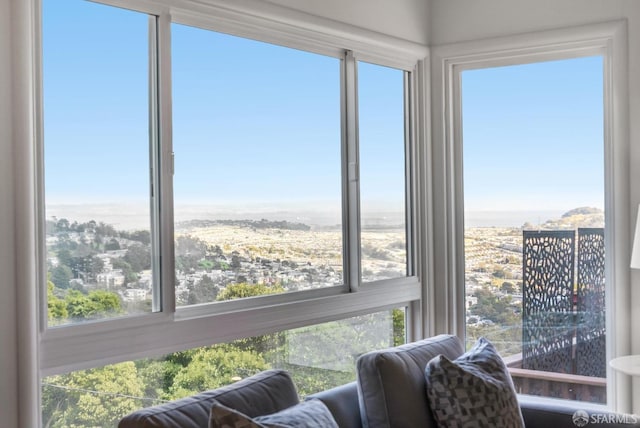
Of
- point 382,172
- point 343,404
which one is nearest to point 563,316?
point 382,172

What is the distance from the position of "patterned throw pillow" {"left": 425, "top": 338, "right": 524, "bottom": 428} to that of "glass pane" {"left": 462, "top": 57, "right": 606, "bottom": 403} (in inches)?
41.1

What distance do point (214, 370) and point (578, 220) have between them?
1984 millimetres

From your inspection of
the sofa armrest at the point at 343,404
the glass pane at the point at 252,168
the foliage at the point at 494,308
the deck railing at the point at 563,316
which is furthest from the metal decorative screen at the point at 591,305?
the sofa armrest at the point at 343,404

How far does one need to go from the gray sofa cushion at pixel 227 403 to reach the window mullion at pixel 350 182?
3.95 feet

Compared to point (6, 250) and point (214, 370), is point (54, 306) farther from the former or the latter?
point (214, 370)

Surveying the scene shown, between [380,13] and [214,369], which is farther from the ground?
[380,13]

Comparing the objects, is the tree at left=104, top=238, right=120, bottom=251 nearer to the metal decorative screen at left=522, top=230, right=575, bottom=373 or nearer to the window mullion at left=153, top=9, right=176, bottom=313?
the window mullion at left=153, top=9, right=176, bottom=313

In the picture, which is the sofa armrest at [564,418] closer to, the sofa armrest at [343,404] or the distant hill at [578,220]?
the sofa armrest at [343,404]

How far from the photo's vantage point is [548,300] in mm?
3924

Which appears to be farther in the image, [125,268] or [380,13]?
[380,13]

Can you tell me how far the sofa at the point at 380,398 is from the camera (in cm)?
236

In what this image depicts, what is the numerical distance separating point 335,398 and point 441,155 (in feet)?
5.81

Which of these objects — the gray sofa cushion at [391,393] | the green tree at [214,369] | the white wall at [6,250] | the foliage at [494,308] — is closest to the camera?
the white wall at [6,250]

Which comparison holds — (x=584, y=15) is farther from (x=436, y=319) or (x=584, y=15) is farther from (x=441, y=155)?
(x=436, y=319)
